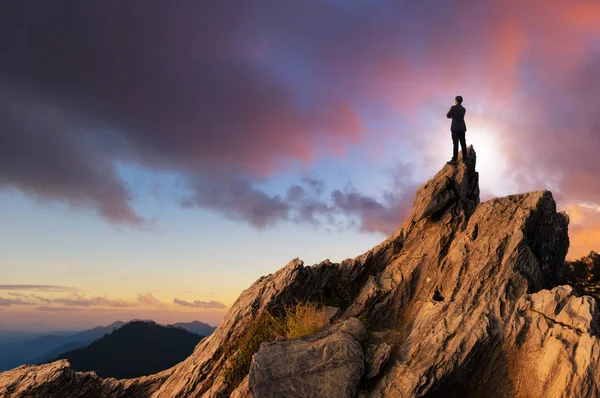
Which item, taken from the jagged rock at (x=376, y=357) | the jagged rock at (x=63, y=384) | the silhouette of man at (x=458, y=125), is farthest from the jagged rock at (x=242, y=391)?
the silhouette of man at (x=458, y=125)

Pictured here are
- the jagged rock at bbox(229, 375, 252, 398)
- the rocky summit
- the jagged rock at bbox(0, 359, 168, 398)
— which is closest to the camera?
the rocky summit

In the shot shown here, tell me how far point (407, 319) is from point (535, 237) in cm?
964

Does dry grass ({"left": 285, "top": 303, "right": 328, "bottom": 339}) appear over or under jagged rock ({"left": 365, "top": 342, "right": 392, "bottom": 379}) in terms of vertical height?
over

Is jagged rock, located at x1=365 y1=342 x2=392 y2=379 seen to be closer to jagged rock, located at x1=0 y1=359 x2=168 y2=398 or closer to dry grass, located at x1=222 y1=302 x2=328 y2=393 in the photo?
dry grass, located at x1=222 y1=302 x2=328 y2=393

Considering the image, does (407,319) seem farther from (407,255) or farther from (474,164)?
(474,164)

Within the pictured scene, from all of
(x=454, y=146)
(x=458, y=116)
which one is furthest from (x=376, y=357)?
(x=458, y=116)

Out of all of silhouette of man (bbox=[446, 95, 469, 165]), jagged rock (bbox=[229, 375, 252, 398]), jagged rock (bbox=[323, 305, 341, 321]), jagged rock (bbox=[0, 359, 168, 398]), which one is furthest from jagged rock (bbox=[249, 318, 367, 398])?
silhouette of man (bbox=[446, 95, 469, 165])

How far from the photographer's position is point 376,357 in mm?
18188

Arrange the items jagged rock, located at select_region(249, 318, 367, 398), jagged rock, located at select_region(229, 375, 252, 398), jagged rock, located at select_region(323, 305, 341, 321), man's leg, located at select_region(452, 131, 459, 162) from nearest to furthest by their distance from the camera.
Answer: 1. jagged rock, located at select_region(249, 318, 367, 398)
2. jagged rock, located at select_region(229, 375, 252, 398)
3. jagged rock, located at select_region(323, 305, 341, 321)
4. man's leg, located at select_region(452, 131, 459, 162)

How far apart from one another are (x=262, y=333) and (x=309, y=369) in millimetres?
5627

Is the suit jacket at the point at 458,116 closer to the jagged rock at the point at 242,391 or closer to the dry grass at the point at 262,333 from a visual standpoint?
the dry grass at the point at 262,333

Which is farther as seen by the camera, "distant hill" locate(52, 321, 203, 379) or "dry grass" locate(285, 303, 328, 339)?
"distant hill" locate(52, 321, 203, 379)

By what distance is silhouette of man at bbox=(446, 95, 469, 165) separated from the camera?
30.8 m

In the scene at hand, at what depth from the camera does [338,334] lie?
61.7 feet
